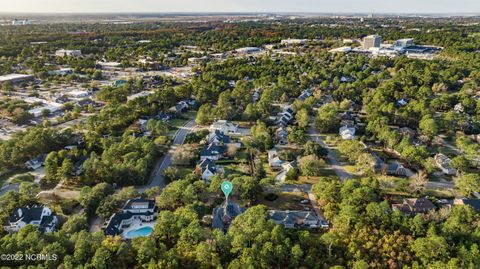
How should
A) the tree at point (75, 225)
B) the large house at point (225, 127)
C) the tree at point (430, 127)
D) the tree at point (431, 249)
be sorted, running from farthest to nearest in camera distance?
the large house at point (225, 127)
the tree at point (430, 127)
the tree at point (75, 225)
the tree at point (431, 249)

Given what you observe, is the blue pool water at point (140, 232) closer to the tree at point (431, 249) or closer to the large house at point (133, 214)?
the large house at point (133, 214)

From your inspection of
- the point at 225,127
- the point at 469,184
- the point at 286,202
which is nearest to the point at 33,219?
the point at 286,202

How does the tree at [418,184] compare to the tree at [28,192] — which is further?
the tree at [418,184]

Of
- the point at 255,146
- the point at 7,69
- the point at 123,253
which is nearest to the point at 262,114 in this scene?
the point at 255,146

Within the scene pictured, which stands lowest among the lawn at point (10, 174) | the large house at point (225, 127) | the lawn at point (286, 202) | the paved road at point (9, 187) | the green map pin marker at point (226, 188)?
the lawn at point (286, 202)

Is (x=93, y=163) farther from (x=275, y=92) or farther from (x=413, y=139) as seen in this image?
(x=413, y=139)

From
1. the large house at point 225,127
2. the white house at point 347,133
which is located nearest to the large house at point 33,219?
the large house at point 225,127

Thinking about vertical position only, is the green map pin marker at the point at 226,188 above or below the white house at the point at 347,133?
above
